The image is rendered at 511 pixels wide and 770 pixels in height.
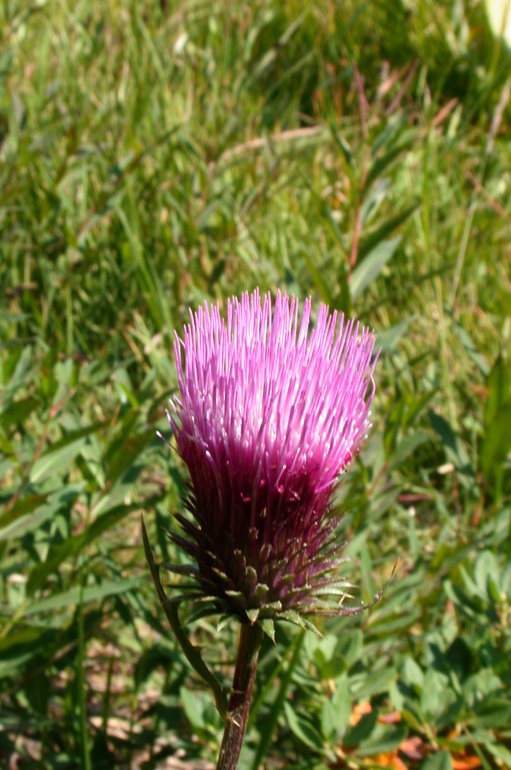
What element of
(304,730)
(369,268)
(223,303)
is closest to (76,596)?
(304,730)

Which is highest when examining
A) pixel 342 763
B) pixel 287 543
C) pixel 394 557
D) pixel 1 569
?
pixel 394 557

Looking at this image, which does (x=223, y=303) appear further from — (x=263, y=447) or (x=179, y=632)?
(x=179, y=632)

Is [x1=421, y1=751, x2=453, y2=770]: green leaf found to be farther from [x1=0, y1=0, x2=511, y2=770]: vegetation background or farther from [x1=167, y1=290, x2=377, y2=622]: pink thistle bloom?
[x1=167, y1=290, x2=377, y2=622]: pink thistle bloom

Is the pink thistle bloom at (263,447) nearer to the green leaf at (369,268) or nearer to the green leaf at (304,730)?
the green leaf at (304,730)

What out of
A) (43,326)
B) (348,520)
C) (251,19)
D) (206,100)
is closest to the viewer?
(348,520)

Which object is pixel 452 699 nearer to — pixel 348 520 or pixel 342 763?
pixel 342 763

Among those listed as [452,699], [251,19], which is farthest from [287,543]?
[251,19]
